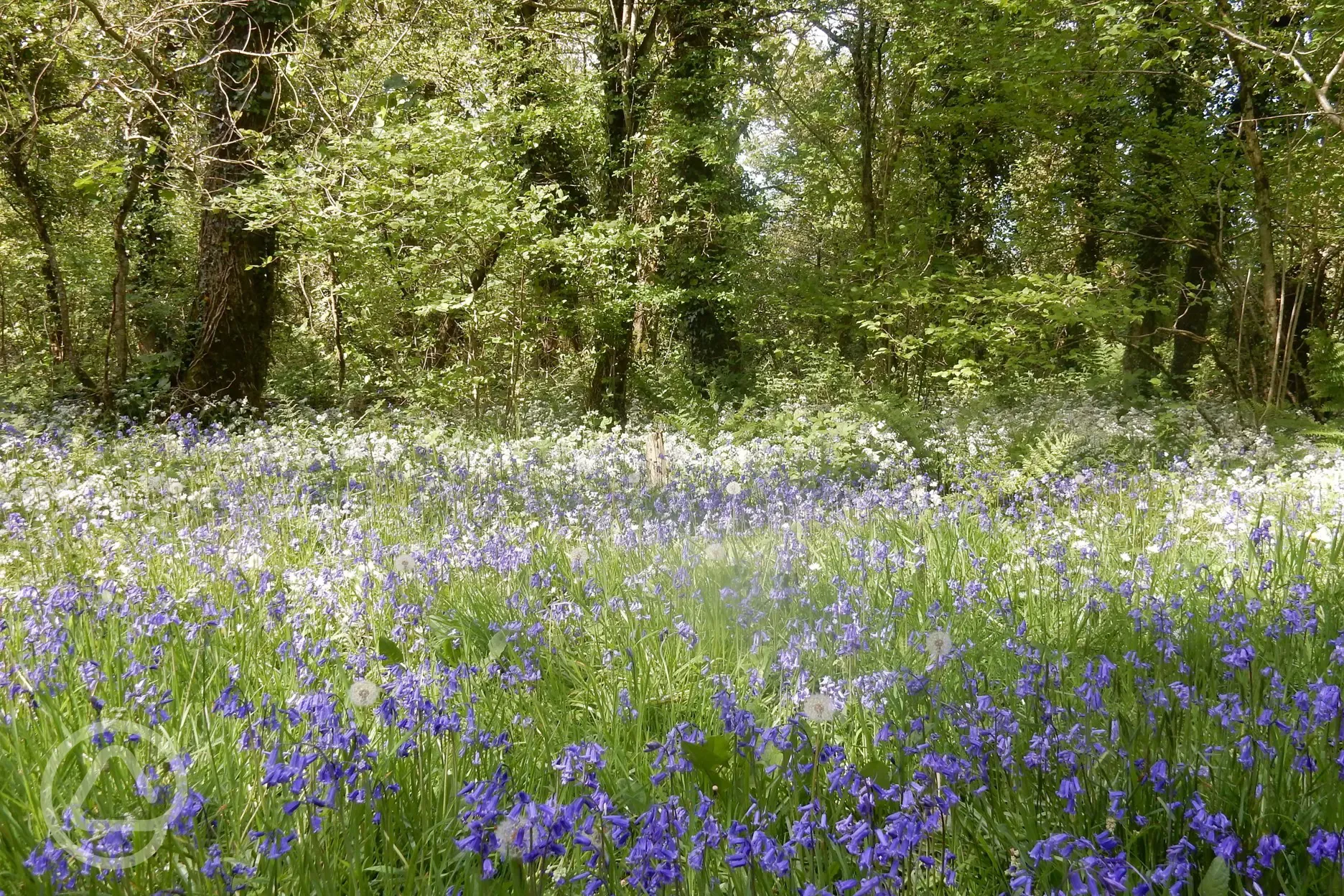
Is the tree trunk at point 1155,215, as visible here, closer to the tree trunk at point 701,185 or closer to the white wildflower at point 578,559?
the tree trunk at point 701,185

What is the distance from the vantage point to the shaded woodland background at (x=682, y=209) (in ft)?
26.7

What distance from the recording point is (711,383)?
12.2 metres

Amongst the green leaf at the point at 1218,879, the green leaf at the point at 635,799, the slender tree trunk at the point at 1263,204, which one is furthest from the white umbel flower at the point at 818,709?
the slender tree trunk at the point at 1263,204

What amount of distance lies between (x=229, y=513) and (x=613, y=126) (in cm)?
919

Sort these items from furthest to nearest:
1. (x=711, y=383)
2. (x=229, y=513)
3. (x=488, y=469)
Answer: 1. (x=711, y=383)
2. (x=488, y=469)
3. (x=229, y=513)

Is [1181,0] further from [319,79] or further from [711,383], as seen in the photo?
[319,79]

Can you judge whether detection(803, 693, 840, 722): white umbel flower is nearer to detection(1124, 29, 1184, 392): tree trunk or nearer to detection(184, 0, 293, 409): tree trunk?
detection(1124, 29, 1184, 392): tree trunk

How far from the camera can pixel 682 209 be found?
514 inches

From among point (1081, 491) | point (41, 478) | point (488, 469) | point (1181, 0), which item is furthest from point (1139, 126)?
point (41, 478)

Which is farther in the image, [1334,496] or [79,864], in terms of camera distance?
[1334,496]
